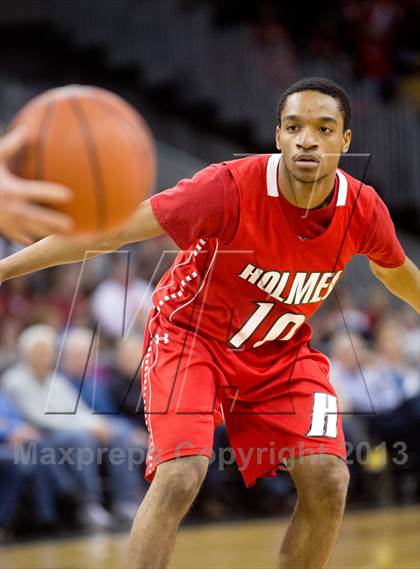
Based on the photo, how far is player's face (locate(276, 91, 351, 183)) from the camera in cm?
433

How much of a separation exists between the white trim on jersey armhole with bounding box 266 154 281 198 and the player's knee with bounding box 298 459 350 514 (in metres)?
1.10

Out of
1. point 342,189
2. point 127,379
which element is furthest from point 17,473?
point 342,189

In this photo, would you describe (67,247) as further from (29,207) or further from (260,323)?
(29,207)

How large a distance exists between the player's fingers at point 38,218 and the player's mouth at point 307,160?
1551 mm

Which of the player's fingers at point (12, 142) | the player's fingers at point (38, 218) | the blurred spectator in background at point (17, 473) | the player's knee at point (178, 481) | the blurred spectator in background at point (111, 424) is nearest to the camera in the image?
the player's fingers at point (38, 218)

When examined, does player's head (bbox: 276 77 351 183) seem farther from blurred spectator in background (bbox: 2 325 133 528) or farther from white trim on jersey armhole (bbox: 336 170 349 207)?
blurred spectator in background (bbox: 2 325 133 528)

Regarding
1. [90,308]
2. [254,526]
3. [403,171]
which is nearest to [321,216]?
[254,526]

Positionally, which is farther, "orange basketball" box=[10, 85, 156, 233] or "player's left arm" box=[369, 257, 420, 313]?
"player's left arm" box=[369, 257, 420, 313]

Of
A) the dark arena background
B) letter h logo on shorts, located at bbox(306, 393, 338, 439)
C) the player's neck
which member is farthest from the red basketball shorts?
the dark arena background

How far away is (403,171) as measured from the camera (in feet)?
49.6

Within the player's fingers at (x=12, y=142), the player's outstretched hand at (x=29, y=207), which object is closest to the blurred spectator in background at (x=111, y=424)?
the player's fingers at (x=12, y=142)

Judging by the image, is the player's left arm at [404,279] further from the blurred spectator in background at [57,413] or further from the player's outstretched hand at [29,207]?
the blurred spectator in background at [57,413]

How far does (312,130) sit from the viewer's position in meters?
4.35

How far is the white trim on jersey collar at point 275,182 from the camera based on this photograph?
446cm
